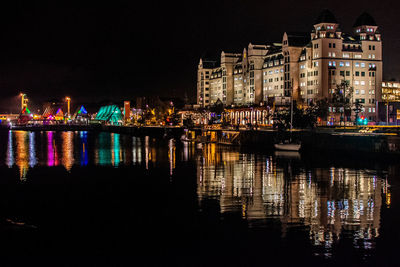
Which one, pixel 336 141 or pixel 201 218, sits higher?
pixel 336 141

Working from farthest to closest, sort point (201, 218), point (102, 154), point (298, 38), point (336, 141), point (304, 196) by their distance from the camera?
point (298, 38), point (102, 154), point (336, 141), point (304, 196), point (201, 218)

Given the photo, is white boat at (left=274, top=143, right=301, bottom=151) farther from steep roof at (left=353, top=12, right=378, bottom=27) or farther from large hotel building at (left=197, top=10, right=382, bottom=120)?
steep roof at (left=353, top=12, right=378, bottom=27)

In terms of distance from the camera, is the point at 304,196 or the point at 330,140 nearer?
the point at 304,196

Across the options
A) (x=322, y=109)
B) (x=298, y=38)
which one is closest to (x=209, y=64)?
(x=298, y=38)

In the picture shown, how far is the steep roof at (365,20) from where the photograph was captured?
10794cm

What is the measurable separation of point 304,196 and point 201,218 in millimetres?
8806

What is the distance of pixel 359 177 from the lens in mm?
37375

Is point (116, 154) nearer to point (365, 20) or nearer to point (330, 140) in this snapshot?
point (330, 140)

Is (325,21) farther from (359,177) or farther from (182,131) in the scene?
(359,177)

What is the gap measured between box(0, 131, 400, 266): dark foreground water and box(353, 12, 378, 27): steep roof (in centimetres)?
7640

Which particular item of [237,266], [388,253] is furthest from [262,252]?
[388,253]

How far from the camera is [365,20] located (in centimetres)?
10812

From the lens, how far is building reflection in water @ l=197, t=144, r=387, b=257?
20.4 metres

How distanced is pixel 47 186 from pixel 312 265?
74.2 ft
